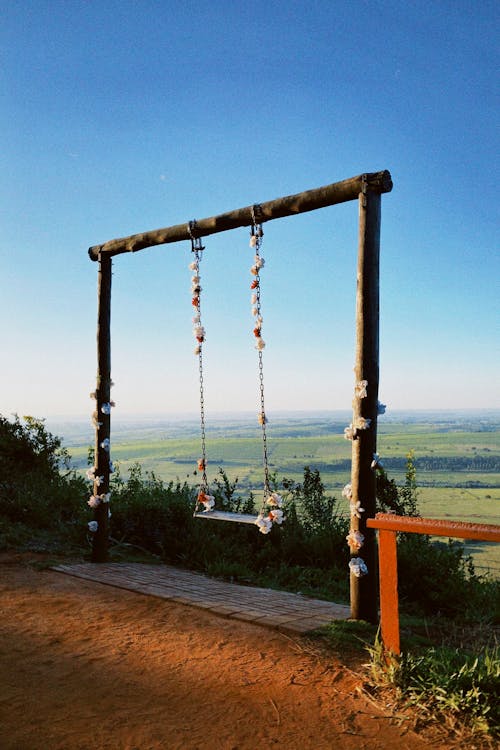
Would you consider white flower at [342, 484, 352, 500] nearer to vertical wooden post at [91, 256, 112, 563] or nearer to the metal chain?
the metal chain

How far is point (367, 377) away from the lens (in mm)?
5082

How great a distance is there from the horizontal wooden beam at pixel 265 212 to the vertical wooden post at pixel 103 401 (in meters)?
0.41

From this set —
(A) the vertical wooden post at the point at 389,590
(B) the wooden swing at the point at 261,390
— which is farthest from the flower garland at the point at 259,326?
(A) the vertical wooden post at the point at 389,590

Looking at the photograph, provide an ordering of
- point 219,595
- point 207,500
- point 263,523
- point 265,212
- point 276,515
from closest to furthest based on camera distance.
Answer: point 263,523
point 276,515
point 219,595
point 265,212
point 207,500

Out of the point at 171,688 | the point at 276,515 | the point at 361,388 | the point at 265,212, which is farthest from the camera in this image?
the point at 265,212

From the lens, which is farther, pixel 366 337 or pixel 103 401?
pixel 103 401

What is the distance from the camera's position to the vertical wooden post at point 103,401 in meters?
7.26

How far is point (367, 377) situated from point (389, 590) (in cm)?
191

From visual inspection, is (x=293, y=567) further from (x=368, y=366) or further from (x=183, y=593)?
(x=368, y=366)

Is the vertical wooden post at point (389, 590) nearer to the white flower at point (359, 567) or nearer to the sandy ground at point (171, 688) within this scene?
the sandy ground at point (171, 688)

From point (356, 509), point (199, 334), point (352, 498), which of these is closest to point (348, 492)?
point (352, 498)

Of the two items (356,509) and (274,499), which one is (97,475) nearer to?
(274,499)

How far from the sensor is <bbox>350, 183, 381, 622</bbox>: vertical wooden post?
4.98 m

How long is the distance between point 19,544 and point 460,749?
635cm
